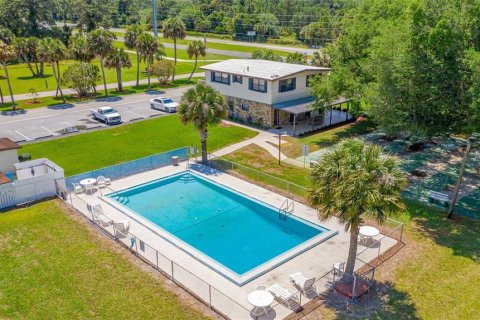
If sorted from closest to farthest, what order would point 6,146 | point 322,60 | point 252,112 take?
point 6,146 → point 252,112 → point 322,60

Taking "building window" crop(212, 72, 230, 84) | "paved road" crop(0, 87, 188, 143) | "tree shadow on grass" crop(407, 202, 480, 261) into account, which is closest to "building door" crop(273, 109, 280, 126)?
"building window" crop(212, 72, 230, 84)

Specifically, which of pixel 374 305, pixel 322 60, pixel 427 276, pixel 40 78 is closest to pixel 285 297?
pixel 374 305

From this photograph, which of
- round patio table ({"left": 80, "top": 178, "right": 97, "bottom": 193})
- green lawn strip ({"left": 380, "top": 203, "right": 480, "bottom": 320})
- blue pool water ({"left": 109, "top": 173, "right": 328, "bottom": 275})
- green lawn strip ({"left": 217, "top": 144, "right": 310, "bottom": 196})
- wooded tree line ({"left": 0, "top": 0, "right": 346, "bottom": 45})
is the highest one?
wooded tree line ({"left": 0, "top": 0, "right": 346, "bottom": 45})

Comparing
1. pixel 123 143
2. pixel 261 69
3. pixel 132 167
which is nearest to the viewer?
pixel 132 167

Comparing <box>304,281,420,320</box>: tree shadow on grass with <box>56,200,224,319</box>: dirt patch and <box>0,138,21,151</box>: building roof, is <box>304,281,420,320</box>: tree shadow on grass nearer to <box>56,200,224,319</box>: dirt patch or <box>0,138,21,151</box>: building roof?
<box>56,200,224,319</box>: dirt patch

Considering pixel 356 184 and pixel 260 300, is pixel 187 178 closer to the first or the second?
pixel 260 300

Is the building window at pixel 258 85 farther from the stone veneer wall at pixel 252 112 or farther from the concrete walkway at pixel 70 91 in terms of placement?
the concrete walkway at pixel 70 91
